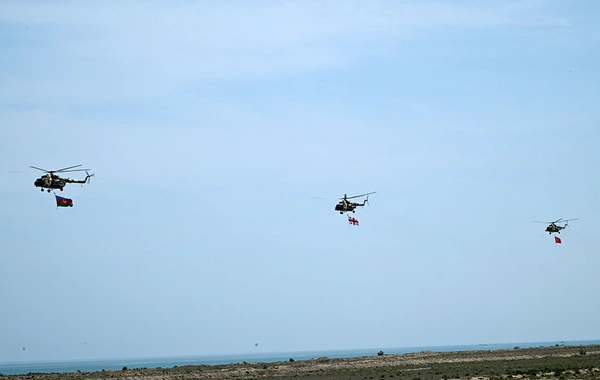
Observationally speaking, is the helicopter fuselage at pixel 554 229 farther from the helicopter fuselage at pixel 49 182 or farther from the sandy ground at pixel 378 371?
the helicopter fuselage at pixel 49 182

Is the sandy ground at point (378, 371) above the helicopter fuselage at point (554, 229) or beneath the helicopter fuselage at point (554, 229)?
beneath

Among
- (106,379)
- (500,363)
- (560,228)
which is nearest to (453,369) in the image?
(500,363)

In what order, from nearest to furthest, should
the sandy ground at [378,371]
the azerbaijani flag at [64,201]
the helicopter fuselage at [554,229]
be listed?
1. the azerbaijani flag at [64,201]
2. the sandy ground at [378,371]
3. the helicopter fuselage at [554,229]

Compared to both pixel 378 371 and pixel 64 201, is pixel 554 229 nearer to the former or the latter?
pixel 378 371

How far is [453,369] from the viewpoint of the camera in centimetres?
8969

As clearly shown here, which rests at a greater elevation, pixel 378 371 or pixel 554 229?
pixel 554 229

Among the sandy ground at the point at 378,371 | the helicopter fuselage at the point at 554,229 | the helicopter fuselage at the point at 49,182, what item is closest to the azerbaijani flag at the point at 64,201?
the helicopter fuselage at the point at 49,182

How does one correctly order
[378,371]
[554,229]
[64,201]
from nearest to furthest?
[64,201] → [378,371] → [554,229]

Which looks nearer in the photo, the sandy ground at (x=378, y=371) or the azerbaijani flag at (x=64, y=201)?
the azerbaijani flag at (x=64, y=201)

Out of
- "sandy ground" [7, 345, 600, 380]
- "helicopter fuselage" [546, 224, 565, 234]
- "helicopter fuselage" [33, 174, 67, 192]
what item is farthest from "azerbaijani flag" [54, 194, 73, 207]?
"helicopter fuselage" [546, 224, 565, 234]

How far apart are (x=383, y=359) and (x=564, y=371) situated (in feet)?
134

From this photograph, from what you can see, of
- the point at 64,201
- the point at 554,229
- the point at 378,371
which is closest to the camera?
the point at 64,201

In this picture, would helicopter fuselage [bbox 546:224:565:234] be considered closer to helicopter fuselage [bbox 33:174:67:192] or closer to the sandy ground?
the sandy ground

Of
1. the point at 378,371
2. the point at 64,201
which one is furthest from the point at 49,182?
the point at 378,371
